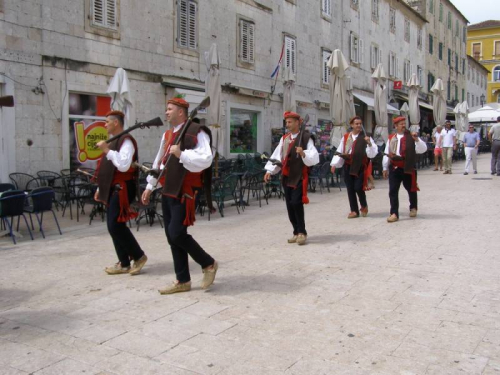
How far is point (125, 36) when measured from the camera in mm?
13617

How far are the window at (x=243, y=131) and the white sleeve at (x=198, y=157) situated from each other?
1296cm

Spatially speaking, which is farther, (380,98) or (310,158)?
(380,98)

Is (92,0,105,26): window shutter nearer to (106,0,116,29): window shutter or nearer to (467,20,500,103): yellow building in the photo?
(106,0,116,29): window shutter

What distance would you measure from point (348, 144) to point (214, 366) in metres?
6.55

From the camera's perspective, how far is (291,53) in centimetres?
2088

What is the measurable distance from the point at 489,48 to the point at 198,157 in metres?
72.4

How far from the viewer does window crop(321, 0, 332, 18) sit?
23016 millimetres

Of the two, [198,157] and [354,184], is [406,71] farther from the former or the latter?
[198,157]

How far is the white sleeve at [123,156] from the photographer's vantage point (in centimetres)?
523

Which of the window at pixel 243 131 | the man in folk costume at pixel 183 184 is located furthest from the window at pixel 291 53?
the man in folk costume at pixel 183 184

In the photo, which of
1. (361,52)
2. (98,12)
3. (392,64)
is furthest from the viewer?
(392,64)

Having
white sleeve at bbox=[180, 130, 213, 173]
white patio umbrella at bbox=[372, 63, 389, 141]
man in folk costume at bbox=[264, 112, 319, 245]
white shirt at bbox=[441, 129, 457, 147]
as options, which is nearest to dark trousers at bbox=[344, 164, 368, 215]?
man in folk costume at bbox=[264, 112, 319, 245]

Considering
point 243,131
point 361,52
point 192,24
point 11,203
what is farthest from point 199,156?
point 361,52

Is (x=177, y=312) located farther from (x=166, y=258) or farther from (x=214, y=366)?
(x=166, y=258)
